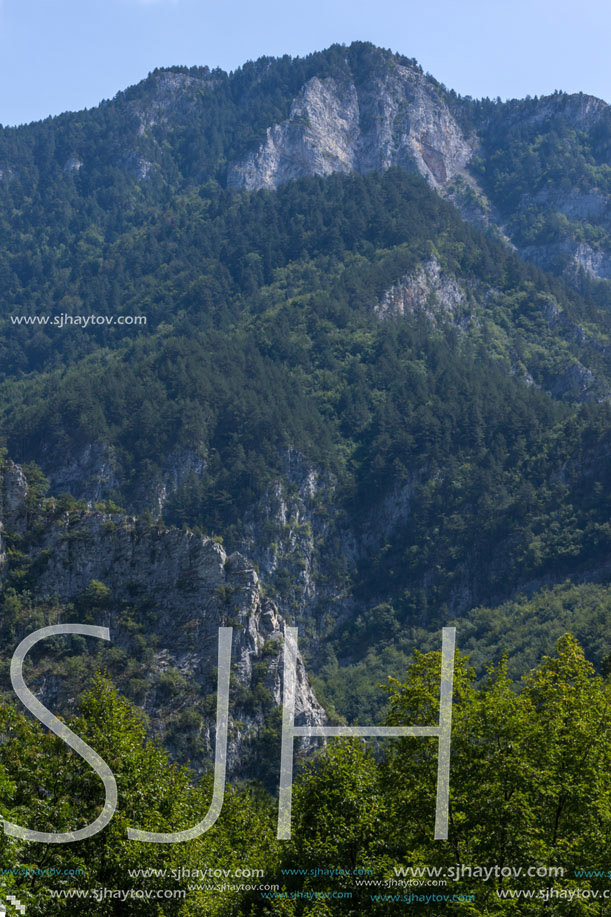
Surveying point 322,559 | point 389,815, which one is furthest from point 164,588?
point 389,815

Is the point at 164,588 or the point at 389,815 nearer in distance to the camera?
the point at 389,815

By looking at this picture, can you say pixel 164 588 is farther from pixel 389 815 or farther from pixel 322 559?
pixel 389 815

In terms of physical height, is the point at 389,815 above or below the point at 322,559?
below

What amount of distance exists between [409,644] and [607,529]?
30326 mm

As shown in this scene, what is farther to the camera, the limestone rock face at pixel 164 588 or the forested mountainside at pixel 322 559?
the limestone rock face at pixel 164 588

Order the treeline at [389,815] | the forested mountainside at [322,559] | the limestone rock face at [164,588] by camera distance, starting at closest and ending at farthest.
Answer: the treeline at [389,815], the forested mountainside at [322,559], the limestone rock face at [164,588]

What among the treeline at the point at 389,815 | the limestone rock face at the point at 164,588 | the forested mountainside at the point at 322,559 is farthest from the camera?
the limestone rock face at the point at 164,588

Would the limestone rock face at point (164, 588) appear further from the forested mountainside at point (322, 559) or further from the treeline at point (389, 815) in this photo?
the treeline at point (389, 815)

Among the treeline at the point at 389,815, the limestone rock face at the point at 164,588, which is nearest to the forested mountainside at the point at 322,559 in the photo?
the treeline at the point at 389,815

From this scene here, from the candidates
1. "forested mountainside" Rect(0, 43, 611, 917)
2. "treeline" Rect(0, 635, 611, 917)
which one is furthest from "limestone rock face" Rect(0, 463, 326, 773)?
"treeline" Rect(0, 635, 611, 917)

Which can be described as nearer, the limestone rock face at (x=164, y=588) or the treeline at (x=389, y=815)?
the treeline at (x=389, y=815)

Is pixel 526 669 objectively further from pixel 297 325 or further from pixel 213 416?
pixel 297 325

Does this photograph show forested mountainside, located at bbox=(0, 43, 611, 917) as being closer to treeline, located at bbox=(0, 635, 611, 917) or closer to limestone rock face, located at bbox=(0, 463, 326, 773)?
treeline, located at bbox=(0, 635, 611, 917)

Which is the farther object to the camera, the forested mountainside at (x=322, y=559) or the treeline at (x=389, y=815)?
the forested mountainside at (x=322, y=559)
